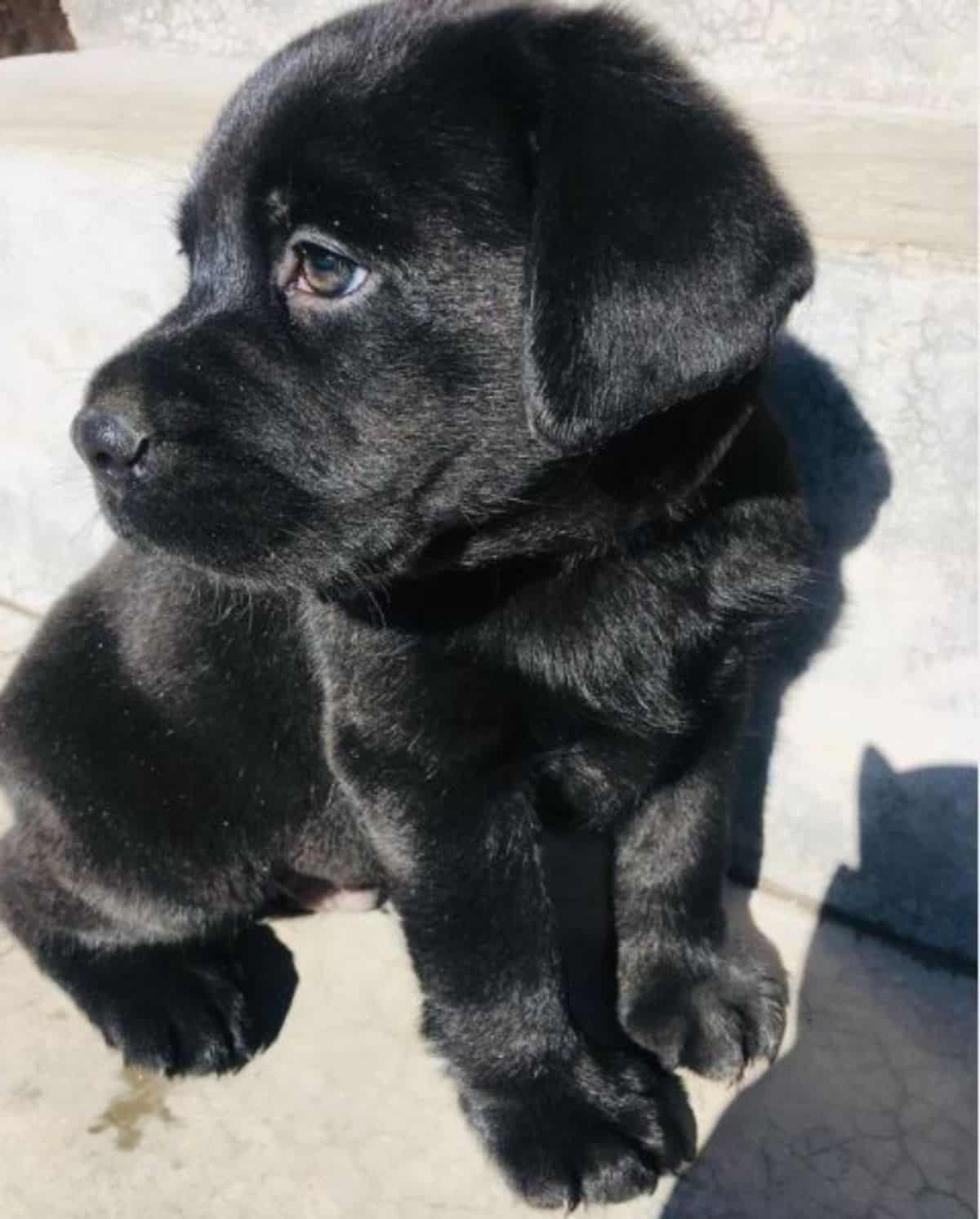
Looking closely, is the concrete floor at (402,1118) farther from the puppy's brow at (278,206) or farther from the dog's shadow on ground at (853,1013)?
the puppy's brow at (278,206)

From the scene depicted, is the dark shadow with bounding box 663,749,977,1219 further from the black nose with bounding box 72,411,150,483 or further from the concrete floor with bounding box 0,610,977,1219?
the black nose with bounding box 72,411,150,483

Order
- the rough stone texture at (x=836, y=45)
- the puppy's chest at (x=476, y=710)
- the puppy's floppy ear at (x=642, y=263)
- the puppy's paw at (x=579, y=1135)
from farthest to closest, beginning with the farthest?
the rough stone texture at (x=836, y=45) → the puppy's paw at (x=579, y=1135) → the puppy's chest at (x=476, y=710) → the puppy's floppy ear at (x=642, y=263)

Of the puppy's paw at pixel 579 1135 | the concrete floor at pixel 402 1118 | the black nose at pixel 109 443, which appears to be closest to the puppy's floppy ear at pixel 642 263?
the black nose at pixel 109 443

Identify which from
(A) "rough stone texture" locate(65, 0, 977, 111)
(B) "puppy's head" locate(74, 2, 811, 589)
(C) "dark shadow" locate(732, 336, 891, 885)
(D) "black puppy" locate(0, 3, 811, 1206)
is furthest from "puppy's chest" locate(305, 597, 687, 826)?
(A) "rough stone texture" locate(65, 0, 977, 111)

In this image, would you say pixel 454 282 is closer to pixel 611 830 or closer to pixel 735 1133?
pixel 611 830

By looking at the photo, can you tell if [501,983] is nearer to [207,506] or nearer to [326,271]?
[207,506]

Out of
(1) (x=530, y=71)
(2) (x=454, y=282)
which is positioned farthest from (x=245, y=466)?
(1) (x=530, y=71)

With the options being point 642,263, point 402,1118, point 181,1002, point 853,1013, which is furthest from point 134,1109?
point 642,263
